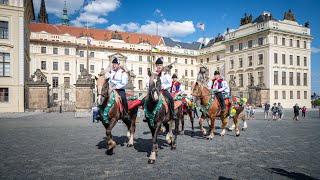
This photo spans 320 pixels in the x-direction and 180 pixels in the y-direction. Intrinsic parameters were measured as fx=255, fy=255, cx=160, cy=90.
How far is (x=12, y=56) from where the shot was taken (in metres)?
34.4

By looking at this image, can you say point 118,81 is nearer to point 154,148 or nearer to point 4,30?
point 154,148

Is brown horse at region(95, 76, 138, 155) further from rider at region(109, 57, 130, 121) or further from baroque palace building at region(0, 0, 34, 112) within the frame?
baroque palace building at region(0, 0, 34, 112)

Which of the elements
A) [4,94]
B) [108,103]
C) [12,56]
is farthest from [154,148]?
Result: [12,56]

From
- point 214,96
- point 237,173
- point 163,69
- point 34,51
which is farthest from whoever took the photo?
point 34,51

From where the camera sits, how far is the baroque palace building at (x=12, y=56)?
34.0m

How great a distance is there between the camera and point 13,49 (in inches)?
1361

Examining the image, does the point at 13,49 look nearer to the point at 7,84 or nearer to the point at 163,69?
the point at 7,84

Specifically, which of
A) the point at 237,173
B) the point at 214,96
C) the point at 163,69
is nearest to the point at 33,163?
the point at 163,69

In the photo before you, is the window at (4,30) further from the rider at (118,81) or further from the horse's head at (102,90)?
the horse's head at (102,90)

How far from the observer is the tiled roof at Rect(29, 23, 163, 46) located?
230 feet

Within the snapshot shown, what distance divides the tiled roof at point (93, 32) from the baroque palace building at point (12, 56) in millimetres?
35369

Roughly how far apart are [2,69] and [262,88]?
41170mm

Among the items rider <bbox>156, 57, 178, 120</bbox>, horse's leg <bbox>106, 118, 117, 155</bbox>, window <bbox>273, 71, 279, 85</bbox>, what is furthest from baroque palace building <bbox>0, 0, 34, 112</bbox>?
window <bbox>273, 71, 279, 85</bbox>

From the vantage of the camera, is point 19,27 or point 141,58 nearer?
point 19,27
